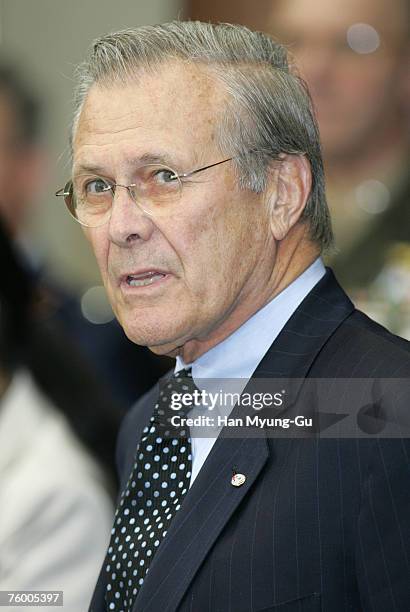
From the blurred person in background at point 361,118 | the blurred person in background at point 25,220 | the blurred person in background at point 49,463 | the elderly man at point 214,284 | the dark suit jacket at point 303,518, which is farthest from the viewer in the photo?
the blurred person in background at point 25,220

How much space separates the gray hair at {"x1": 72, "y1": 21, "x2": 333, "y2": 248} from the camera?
1.57 metres

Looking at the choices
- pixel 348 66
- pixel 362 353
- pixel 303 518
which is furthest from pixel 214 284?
pixel 348 66

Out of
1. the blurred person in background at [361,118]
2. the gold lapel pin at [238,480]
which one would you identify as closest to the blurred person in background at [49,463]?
the gold lapel pin at [238,480]

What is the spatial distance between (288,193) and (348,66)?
1.27 meters

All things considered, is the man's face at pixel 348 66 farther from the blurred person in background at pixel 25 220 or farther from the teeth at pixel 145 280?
the teeth at pixel 145 280

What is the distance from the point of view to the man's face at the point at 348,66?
277 centimetres

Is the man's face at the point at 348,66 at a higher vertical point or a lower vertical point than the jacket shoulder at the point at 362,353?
lower

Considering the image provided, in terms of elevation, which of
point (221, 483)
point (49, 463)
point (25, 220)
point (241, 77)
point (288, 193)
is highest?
point (241, 77)

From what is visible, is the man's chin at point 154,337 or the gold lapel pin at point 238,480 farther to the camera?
the man's chin at point 154,337

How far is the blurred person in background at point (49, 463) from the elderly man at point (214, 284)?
0.86 ft

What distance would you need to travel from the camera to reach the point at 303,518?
1364 mm

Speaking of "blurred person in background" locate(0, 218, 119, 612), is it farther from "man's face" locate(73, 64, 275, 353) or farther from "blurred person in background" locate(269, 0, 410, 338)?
"blurred person in background" locate(269, 0, 410, 338)

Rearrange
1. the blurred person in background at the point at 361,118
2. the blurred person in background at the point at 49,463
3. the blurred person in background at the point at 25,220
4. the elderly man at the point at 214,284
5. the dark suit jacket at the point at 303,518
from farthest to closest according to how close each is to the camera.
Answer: the blurred person in background at the point at 25,220 → the blurred person in background at the point at 361,118 → the blurred person in background at the point at 49,463 → the elderly man at the point at 214,284 → the dark suit jacket at the point at 303,518

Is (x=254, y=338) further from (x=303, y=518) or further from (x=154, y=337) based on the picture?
(x=303, y=518)
